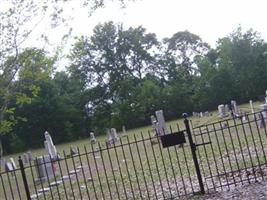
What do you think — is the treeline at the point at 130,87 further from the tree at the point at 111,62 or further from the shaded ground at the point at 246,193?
the shaded ground at the point at 246,193

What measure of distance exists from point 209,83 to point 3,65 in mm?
45637

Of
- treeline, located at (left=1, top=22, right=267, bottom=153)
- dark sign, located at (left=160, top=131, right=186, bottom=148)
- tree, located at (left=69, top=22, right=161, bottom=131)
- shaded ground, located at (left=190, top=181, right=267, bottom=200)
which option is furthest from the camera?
tree, located at (left=69, top=22, right=161, bottom=131)

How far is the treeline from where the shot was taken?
57.2 meters

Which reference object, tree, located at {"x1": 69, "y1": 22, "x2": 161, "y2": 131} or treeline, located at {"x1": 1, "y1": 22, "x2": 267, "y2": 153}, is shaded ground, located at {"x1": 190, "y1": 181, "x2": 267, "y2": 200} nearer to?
treeline, located at {"x1": 1, "y1": 22, "x2": 267, "y2": 153}

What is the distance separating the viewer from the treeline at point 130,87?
188ft

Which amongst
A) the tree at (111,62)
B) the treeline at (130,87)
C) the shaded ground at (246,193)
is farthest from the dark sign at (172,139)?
the tree at (111,62)

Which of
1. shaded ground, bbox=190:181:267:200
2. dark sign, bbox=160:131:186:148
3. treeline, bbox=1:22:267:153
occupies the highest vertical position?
treeline, bbox=1:22:267:153

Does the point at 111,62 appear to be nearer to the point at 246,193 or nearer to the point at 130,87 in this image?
the point at 130,87

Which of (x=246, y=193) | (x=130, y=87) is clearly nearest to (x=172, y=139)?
(x=246, y=193)

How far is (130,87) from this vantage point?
60.2 metres

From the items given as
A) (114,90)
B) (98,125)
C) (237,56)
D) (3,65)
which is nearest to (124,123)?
(98,125)

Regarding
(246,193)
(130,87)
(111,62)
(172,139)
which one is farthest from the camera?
(111,62)

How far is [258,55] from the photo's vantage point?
58.0 metres

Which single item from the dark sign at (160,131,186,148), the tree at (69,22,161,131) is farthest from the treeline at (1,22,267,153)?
the dark sign at (160,131,186,148)
